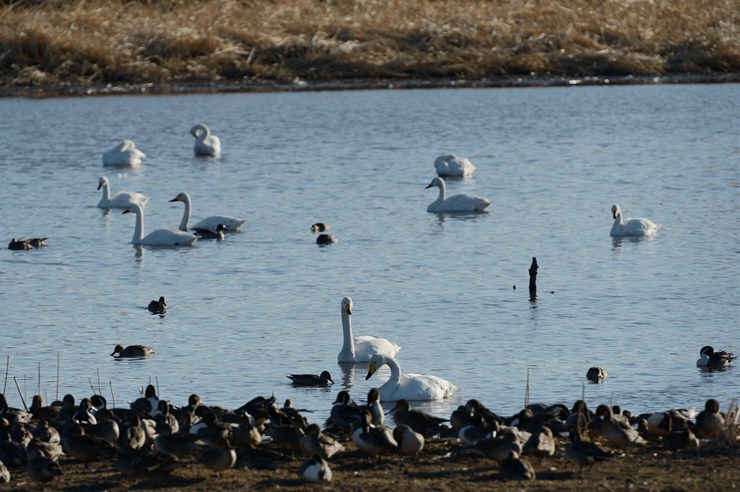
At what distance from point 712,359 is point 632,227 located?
25.4 feet

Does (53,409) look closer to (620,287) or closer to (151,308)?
(151,308)

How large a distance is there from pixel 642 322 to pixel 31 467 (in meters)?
7.64

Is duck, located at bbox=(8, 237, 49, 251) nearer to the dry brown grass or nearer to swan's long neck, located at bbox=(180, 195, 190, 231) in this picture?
swan's long neck, located at bbox=(180, 195, 190, 231)

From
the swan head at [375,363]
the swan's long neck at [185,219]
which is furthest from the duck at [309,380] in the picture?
the swan's long neck at [185,219]

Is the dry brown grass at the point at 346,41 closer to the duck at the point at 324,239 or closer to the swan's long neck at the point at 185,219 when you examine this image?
the swan's long neck at the point at 185,219

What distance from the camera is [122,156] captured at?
28.8 m

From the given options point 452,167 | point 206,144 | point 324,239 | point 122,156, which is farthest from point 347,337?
point 206,144

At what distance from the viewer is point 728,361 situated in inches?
515

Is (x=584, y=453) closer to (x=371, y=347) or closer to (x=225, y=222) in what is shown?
(x=371, y=347)

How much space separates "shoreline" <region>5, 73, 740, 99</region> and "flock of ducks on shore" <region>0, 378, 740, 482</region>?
29.5 meters

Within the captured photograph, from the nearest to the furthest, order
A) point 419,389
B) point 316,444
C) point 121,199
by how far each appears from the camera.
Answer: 1. point 316,444
2. point 419,389
3. point 121,199

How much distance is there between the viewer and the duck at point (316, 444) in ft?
31.4

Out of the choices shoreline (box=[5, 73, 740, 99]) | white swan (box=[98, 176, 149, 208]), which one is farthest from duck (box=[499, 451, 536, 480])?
shoreline (box=[5, 73, 740, 99])

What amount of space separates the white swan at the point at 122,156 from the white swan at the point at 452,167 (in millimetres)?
6191
